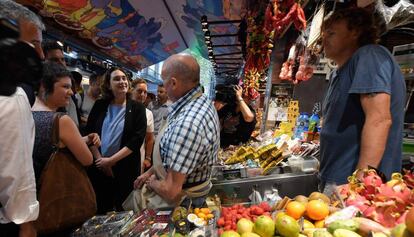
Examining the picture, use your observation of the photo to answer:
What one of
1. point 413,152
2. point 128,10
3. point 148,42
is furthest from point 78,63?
point 413,152

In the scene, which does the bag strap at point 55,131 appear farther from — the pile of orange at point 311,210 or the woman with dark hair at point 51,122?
the pile of orange at point 311,210

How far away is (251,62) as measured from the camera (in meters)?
5.92

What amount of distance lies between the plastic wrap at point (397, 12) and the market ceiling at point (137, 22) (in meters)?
3.77

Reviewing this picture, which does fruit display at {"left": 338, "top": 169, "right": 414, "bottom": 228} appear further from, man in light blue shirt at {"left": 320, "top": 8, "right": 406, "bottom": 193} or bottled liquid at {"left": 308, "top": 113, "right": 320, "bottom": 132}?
bottled liquid at {"left": 308, "top": 113, "right": 320, "bottom": 132}

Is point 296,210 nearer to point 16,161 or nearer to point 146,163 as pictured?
point 16,161

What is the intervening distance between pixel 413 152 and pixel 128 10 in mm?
6914

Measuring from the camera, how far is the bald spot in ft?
6.60

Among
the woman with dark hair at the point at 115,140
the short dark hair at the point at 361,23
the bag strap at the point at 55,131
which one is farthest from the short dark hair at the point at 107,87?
the short dark hair at the point at 361,23

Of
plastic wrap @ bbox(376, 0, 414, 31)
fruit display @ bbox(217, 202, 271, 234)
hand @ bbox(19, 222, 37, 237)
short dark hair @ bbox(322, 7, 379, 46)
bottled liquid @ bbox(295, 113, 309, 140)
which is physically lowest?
hand @ bbox(19, 222, 37, 237)

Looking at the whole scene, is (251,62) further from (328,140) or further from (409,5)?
(328,140)

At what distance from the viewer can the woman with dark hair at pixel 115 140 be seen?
325 centimetres

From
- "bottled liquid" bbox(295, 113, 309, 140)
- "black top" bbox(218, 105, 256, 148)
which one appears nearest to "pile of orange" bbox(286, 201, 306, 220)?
"black top" bbox(218, 105, 256, 148)

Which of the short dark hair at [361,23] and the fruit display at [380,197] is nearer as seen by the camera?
the fruit display at [380,197]

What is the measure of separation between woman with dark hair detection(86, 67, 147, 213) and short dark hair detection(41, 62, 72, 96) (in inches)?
37.8
